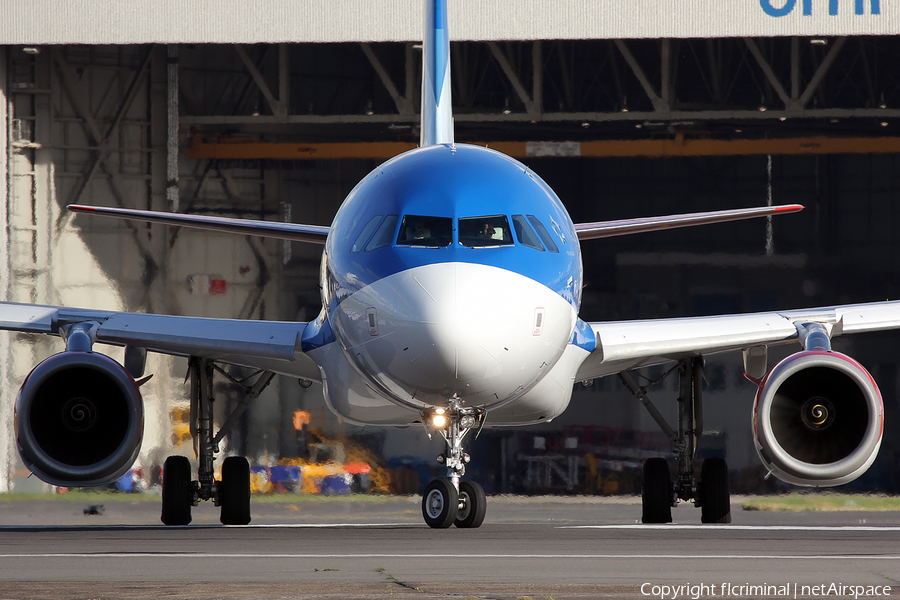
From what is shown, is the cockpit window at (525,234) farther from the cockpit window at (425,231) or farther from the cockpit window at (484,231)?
the cockpit window at (425,231)

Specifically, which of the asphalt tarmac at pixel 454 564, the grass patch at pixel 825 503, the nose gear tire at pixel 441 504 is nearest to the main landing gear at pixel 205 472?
the asphalt tarmac at pixel 454 564

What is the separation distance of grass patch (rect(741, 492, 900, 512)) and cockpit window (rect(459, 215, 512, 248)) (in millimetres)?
12525

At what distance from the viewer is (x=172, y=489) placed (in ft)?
48.0

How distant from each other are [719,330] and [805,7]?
29.6ft

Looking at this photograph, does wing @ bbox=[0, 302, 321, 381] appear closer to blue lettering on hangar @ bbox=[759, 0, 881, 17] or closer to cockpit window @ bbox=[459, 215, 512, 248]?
cockpit window @ bbox=[459, 215, 512, 248]

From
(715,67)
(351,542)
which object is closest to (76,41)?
(715,67)

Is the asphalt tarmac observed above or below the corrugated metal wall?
below

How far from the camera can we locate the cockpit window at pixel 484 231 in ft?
31.8

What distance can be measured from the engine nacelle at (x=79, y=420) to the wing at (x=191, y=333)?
89 centimetres

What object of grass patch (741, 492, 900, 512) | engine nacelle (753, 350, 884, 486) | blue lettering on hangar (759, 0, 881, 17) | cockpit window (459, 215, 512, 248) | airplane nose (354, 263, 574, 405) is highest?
blue lettering on hangar (759, 0, 881, 17)

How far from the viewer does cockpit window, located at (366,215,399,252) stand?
393 inches

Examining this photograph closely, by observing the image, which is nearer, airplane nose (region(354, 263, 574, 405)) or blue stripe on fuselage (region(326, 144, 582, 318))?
airplane nose (region(354, 263, 574, 405))

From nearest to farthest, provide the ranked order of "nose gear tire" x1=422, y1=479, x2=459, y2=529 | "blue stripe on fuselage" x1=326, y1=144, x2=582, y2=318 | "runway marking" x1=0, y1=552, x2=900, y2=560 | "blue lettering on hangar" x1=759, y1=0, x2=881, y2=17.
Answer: "runway marking" x1=0, y1=552, x2=900, y2=560, "blue stripe on fuselage" x1=326, y1=144, x2=582, y2=318, "nose gear tire" x1=422, y1=479, x2=459, y2=529, "blue lettering on hangar" x1=759, y1=0, x2=881, y2=17

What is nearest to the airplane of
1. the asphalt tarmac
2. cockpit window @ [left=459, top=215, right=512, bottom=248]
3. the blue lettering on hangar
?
cockpit window @ [left=459, top=215, right=512, bottom=248]
